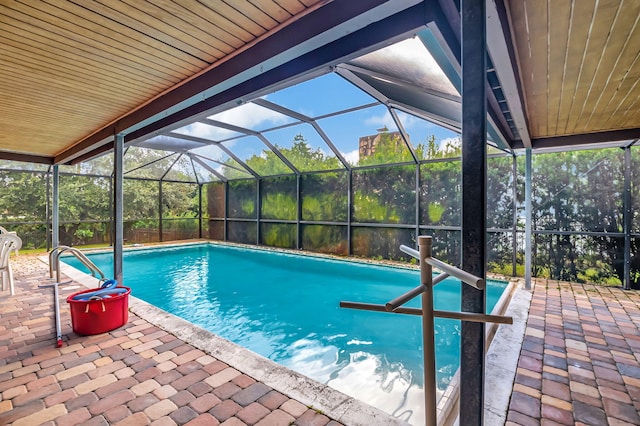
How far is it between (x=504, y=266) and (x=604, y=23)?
5.63m

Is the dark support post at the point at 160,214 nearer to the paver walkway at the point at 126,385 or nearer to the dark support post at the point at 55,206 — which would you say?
the dark support post at the point at 55,206

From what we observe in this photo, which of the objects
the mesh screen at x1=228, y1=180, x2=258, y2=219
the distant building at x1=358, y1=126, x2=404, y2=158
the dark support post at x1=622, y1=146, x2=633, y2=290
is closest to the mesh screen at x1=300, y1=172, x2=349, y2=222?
the distant building at x1=358, y1=126, x2=404, y2=158

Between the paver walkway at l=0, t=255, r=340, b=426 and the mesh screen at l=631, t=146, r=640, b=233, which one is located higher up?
the mesh screen at l=631, t=146, r=640, b=233

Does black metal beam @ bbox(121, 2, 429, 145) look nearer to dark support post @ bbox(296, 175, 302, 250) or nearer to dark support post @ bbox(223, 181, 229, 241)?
dark support post @ bbox(296, 175, 302, 250)

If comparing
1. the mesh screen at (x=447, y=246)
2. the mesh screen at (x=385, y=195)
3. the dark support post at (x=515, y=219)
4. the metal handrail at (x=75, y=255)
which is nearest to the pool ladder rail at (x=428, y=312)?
the metal handrail at (x=75, y=255)

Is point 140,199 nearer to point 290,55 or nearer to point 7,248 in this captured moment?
point 7,248

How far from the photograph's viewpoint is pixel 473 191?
1378mm

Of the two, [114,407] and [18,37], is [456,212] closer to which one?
[114,407]

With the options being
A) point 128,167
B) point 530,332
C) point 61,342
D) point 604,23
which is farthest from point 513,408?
point 128,167

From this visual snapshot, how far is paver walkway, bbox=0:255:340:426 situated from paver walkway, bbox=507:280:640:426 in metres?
1.56

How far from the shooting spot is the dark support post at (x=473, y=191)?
137 centimetres

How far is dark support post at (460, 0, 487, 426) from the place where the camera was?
1.37m

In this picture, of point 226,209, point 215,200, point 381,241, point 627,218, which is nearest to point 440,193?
point 381,241

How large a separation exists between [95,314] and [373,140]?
246 inches
